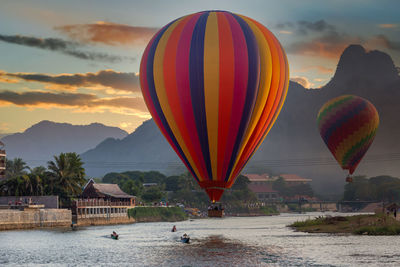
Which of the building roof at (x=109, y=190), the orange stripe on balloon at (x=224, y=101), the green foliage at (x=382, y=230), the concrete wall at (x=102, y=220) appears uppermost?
the orange stripe on balloon at (x=224, y=101)

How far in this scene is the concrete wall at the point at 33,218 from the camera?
117 meters

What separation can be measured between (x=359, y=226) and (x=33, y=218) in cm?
6408

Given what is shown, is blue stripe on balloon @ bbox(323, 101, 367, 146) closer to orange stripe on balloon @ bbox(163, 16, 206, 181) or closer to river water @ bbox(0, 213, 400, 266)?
river water @ bbox(0, 213, 400, 266)

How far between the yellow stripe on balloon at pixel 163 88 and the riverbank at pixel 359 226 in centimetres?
4832

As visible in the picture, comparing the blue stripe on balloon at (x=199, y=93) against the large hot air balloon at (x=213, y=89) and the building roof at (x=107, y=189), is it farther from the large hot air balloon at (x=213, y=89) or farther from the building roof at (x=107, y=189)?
the building roof at (x=107, y=189)

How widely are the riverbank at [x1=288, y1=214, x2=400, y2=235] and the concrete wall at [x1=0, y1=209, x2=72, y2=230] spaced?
2113 inches

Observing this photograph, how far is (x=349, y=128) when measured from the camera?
124 m

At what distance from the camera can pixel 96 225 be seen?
159 metres

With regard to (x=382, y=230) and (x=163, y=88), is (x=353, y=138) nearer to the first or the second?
(x=382, y=230)

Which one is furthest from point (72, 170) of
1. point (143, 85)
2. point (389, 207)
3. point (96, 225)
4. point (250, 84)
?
point (250, 84)

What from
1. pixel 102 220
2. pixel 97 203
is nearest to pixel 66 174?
pixel 97 203

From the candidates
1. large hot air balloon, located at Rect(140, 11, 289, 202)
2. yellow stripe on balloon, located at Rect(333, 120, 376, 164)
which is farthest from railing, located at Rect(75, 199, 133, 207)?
large hot air balloon, located at Rect(140, 11, 289, 202)

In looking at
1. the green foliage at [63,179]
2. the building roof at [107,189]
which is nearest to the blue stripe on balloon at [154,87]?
the green foliage at [63,179]

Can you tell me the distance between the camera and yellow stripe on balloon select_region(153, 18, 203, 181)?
6662 centimetres
